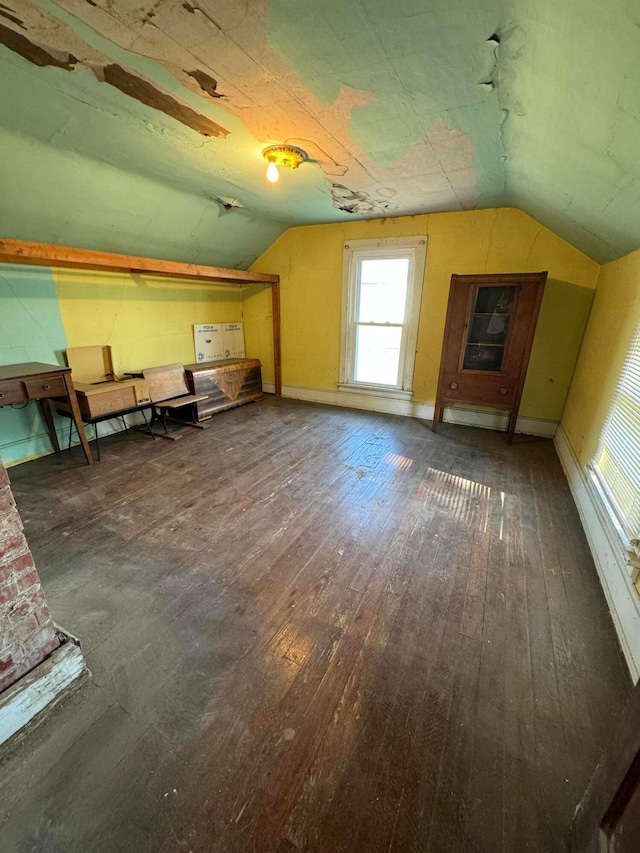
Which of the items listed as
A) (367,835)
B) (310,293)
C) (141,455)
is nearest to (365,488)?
(367,835)

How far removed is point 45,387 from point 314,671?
106 inches

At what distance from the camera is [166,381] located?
3641mm

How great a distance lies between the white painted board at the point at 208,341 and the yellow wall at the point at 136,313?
Result: 74mm

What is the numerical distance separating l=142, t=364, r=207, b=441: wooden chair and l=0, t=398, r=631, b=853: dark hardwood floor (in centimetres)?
115

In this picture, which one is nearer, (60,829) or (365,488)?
(60,829)

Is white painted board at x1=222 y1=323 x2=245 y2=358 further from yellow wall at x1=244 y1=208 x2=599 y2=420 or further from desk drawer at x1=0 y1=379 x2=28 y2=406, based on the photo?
desk drawer at x1=0 y1=379 x2=28 y2=406

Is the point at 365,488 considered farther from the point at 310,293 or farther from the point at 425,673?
the point at 310,293

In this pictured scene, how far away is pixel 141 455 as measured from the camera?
10.2 ft

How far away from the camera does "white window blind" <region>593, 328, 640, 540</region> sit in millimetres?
1673

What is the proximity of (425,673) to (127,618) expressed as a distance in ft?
4.28

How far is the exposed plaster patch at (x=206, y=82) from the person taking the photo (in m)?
1.43

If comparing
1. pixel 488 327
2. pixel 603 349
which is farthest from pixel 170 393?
pixel 603 349

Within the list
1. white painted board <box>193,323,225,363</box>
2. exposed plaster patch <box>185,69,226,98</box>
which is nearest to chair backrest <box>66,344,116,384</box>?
white painted board <box>193,323,225,363</box>

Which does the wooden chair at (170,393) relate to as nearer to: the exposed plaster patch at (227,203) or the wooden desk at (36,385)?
the wooden desk at (36,385)
